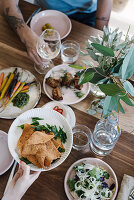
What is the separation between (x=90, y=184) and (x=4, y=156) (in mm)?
416

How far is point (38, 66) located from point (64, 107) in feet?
1.17

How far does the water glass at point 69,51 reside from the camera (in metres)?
1.28

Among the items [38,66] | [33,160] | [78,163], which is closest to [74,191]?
[78,163]

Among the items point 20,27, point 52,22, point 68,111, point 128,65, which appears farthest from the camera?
point 52,22

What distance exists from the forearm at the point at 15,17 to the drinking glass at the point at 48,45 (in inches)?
7.2

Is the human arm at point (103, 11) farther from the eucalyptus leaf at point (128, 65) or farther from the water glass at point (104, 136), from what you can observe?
the eucalyptus leaf at point (128, 65)

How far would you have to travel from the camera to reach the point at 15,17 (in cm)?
140

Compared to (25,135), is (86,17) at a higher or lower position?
higher

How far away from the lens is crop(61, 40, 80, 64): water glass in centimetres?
128

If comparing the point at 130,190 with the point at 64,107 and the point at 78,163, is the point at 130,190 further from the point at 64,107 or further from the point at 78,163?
the point at 64,107

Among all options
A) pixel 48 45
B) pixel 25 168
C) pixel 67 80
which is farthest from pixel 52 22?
pixel 25 168

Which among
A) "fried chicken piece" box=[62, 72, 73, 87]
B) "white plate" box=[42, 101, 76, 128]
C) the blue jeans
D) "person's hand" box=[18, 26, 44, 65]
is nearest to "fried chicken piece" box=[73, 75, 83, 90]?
"fried chicken piece" box=[62, 72, 73, 87]

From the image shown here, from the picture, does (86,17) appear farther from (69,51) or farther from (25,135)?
(25,135)

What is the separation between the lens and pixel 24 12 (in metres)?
1.51
